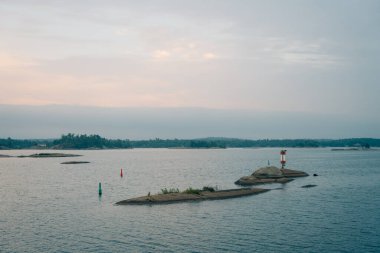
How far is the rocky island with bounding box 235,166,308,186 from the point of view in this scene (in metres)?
87.5

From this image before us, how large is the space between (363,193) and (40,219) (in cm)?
5067

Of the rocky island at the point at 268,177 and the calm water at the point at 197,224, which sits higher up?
the rocky island at the point at 268,177

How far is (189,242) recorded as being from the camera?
36312 mm

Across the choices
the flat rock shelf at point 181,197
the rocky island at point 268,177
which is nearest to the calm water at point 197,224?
the flat rock shelf at point 181,197

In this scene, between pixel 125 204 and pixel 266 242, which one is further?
pixel 125 204

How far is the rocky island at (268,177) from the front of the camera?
8748 centimetres

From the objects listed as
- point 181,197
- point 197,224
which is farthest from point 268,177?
point 197,224

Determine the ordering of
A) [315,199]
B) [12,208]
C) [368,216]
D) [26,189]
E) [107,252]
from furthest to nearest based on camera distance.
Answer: [26,189] → [315,199] → [12,208] → [368,216] → [107,252]

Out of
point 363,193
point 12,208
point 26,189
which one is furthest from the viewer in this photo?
point 26,189

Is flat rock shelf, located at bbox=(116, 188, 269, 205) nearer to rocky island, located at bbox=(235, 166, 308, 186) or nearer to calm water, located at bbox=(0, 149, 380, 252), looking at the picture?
calm water, located at bbox=(0, 149, 380, 252)

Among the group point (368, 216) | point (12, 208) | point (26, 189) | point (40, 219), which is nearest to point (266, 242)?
point (368, 216)

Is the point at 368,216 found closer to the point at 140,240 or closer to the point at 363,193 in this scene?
the point at 363,193

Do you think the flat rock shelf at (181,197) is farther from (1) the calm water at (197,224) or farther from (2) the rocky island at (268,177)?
(2) the rocky island at (268,177)

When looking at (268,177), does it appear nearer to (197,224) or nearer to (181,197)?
(181,197)
